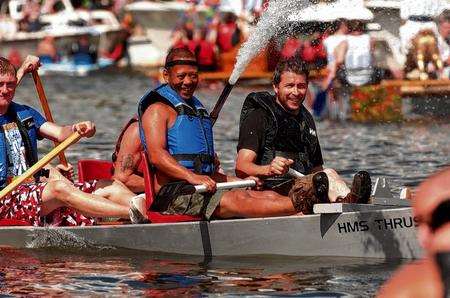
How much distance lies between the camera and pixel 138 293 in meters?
7.89

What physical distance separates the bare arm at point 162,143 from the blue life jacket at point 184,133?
0.05 metres

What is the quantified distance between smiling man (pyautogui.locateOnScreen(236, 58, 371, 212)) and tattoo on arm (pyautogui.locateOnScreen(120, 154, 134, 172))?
3.17ft

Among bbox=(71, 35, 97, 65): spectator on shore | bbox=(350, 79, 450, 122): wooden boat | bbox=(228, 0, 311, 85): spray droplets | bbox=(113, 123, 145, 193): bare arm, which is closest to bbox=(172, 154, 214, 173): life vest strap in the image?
bbox=(113, 123, 145, 193): bare arm

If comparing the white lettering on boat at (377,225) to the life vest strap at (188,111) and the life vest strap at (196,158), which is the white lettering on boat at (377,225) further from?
the life vest strap at (188,111)

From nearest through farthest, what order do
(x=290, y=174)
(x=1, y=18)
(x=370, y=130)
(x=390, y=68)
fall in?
1. (x=290, y=174)
2. (x=370, y=130)
3. (x=390, y=68)
4. (x=1, y=18)

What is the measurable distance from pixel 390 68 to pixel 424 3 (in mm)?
1878

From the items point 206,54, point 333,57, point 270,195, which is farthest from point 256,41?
point 206,54

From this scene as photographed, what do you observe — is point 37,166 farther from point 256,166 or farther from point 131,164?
point 256,166

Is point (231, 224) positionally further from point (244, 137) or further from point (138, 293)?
point (138, 293)

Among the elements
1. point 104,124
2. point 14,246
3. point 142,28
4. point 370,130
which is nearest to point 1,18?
point 142,28

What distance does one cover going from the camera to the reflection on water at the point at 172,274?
26.2ft

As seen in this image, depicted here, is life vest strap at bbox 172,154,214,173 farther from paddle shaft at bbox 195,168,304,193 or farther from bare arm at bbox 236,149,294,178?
paddle shaft at bbox 195,168,304,193

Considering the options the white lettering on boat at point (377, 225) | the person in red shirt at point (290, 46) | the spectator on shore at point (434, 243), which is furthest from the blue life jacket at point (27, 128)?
the person in red shirt at point (290, 46)

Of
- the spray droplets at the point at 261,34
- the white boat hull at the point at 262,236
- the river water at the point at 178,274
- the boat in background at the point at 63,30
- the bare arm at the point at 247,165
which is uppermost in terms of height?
the boat in background at the point at 63,30
